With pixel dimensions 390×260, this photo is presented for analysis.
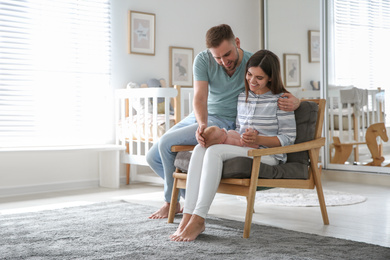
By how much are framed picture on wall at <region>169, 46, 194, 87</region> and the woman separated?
7.91 feet

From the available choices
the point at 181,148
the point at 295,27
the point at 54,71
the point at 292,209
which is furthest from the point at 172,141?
the point at 295,27

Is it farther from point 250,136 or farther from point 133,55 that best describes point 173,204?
point 133,55

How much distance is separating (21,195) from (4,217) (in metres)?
1.07

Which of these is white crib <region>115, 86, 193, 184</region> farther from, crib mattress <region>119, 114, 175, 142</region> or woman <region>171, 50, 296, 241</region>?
woman <region>171, 50, 296, 241</region>

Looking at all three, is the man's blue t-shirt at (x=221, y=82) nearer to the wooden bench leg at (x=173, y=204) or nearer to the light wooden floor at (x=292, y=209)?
the wooden bench leg at (x=173, y=204)

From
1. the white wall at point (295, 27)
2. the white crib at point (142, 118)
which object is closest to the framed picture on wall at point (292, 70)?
the white wall at point (295, 27)

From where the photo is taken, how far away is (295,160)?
2504mm

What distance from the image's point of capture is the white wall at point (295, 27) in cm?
469

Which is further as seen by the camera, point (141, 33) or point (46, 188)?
point (141, 33)

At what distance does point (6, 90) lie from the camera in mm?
3898

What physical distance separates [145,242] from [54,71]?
2.43 metres

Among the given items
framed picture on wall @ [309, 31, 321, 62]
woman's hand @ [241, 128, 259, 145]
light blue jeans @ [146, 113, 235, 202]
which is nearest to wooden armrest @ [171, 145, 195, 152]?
light blue jeans @ [146, 113, 235, 202]

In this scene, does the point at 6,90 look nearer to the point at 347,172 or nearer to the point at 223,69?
the point at 223,69

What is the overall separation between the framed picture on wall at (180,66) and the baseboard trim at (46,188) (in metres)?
1.27
